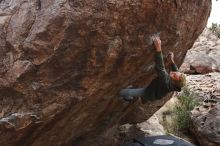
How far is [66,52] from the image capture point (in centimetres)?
699

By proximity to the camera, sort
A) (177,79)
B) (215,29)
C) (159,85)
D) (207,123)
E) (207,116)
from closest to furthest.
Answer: (177,79)
(159,85)
(207,123)
(207,116)
(215,29)

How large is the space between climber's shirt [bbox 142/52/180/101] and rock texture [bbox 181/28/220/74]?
33.7ft

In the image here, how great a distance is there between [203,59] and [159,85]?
11088mm

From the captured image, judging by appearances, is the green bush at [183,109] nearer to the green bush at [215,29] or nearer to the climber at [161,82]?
the climber at [161,82]

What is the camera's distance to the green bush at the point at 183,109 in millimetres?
14008

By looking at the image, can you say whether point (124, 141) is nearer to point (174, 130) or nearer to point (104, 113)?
point (104, 113)

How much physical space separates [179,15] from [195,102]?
7.03 metres

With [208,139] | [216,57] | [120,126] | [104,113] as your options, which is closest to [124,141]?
[120,126]

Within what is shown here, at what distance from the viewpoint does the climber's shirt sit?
754cm

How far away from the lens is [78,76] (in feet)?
24.2

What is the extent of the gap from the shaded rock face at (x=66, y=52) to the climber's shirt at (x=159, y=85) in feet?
1.82

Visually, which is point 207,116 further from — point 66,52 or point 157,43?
point 66,52

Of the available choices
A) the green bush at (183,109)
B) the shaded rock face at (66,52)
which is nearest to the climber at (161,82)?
the shaded rock face at (66,52)

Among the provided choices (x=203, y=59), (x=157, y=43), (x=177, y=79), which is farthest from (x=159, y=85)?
(x=203, y=59)
